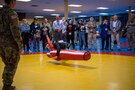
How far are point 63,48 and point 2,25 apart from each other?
12.3 feet

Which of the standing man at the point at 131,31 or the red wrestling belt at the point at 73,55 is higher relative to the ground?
the standing man at the point at 131,31

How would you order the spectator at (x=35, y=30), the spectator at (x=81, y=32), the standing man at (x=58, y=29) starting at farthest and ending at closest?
the spectator at (x=81, y=32) → the spectator at (x=35, y=30) → the standing man at (x=58, y=29)

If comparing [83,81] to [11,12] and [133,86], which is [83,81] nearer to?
[133,86]

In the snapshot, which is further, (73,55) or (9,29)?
(73,55)

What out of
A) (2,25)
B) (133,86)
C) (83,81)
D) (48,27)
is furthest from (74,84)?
(48,27)

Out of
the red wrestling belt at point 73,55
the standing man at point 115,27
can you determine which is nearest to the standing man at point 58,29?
the standing man at point 115,27

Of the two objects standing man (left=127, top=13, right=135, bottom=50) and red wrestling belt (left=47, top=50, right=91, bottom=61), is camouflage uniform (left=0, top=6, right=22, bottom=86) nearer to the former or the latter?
red wrestling belt (left=47, top=50, right=91, bottom=61)

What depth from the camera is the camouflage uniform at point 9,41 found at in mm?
3957

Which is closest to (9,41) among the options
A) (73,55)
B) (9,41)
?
(9,41)

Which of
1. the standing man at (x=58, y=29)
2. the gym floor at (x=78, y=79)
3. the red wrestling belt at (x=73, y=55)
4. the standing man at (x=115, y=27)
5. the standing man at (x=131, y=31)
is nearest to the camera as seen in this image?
the gym floor at (x=78, y=79)

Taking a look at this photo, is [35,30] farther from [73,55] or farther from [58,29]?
[73,55]

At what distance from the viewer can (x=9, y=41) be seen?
13.3ft

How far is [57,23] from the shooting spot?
11156 millimetres

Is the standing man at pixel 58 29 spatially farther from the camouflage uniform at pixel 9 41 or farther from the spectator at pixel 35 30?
the camouflage uniform at pixel 9 41
